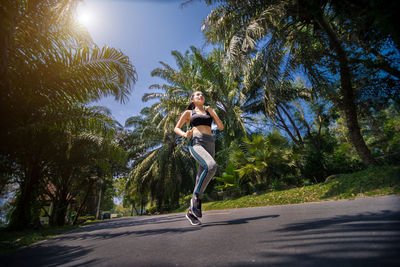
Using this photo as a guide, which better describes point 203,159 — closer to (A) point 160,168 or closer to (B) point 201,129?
(B) point 201,129

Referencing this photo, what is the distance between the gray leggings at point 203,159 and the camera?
279cm

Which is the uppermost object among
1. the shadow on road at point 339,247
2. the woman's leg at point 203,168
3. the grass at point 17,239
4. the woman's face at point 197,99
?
the woman's face at point 197,99

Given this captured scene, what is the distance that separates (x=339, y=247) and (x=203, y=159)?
74.6 inches

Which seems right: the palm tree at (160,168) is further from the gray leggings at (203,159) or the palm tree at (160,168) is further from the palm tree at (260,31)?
the gray leggings at (203,159)

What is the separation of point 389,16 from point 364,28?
13.1 inches

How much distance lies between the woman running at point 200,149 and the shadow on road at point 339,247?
→ 4.66 ft

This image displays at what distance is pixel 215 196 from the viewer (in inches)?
567

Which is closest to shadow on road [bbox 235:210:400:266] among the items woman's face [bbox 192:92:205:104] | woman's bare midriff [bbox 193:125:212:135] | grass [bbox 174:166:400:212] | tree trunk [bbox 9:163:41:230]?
woman's bare midriff [bbox 193:125:212:135]

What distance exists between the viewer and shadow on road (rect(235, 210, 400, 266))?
92 centimetres

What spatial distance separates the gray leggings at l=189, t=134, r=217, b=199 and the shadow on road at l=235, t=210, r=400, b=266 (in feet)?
4.53

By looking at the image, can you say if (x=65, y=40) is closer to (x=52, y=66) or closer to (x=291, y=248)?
(x=52, y=66)

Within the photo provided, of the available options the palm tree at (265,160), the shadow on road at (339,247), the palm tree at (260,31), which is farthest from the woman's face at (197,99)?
the palm tree at (265,160)

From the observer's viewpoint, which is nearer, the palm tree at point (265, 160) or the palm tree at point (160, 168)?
the palm tree at point (265, 160)

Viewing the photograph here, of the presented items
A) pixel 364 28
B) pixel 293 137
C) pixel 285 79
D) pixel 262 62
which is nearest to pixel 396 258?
pixel 364 28
